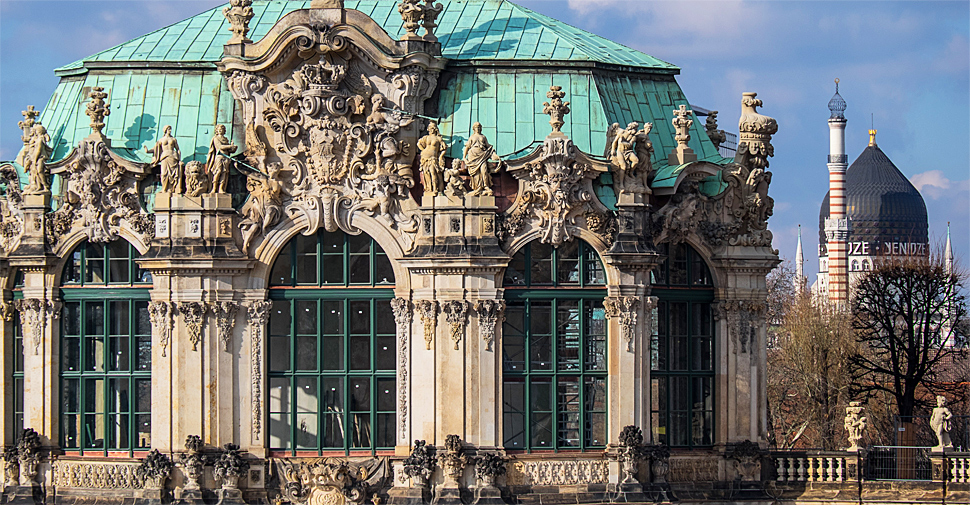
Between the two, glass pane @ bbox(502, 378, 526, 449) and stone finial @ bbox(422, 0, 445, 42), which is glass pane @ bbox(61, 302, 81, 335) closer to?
glass pane @ bbox(502, 378, 526, 449)

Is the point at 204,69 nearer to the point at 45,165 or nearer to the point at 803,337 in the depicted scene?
the point at 45,165

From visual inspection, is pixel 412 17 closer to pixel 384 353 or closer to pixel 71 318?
pixel 384 353

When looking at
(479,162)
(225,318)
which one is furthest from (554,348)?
(225,318)

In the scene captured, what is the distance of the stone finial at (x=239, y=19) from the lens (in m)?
46.5

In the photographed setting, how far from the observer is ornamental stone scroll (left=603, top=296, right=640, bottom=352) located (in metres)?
45.6

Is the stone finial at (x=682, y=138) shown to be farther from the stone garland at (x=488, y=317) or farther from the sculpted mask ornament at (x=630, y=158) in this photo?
the stone garland at (x=488, y=317)

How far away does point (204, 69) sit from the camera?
47.8m

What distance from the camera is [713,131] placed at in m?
51.5

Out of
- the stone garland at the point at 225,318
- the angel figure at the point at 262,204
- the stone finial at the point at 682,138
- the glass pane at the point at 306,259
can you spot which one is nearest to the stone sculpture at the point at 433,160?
the glass pane at the point at 306,259

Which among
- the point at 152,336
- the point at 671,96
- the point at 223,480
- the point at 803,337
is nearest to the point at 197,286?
the point at 152,336

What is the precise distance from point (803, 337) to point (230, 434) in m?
44.0

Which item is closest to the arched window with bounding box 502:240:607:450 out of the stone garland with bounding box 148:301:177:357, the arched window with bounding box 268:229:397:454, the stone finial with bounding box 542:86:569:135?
the stone finial with bounding box 542:86:569:135

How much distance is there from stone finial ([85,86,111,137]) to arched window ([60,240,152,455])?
2.95 metres

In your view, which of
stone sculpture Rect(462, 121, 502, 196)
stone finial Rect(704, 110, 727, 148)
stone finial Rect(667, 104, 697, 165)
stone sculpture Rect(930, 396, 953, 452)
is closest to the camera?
stone sculpture Rect(462, 121, 502, 196)
